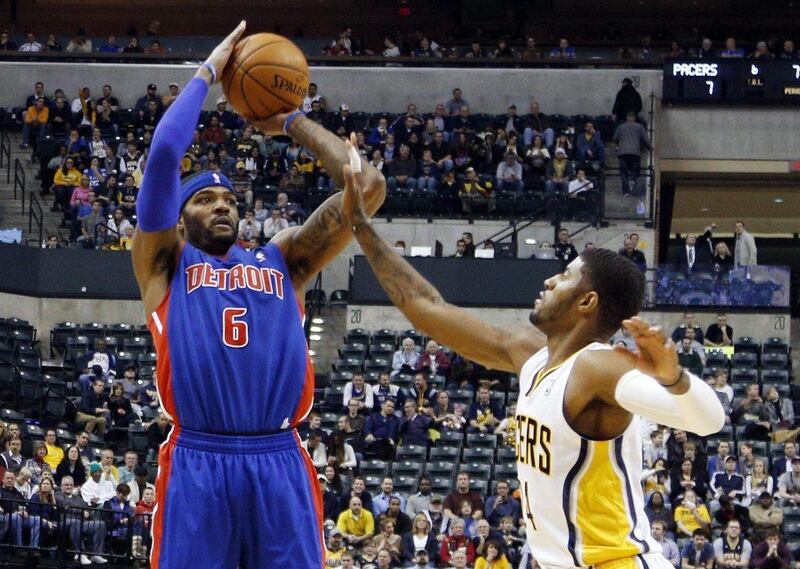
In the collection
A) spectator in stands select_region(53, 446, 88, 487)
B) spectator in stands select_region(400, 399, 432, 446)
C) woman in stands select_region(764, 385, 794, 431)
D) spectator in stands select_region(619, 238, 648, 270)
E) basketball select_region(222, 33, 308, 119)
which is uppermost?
spectator in stands select_region(619, 238, 648, 270)

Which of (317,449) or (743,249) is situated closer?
(317,449)

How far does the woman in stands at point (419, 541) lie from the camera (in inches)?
668

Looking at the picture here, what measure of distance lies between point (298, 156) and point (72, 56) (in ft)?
24.9

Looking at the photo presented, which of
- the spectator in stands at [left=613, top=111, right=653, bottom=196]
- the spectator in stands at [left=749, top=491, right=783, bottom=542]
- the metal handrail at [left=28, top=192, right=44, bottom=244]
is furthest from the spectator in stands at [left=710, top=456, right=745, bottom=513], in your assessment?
the metal handrail at [left=28, top=192, right=44, bottom=244]

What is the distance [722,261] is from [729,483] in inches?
311

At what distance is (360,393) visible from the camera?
2077cm

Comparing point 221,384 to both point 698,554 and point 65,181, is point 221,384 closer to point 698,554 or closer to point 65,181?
point 698,554

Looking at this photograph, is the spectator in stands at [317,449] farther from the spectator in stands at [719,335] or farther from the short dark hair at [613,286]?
the short dark hair at [613,286]

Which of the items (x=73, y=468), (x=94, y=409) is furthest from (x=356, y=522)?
(x=94, y=409)

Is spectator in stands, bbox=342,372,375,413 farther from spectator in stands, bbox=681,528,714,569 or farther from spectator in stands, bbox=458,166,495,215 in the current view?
spectator in stands, bbox=458,166,495,215

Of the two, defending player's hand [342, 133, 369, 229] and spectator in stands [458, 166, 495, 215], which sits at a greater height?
spectator in stands [458, 166, 495, 215]

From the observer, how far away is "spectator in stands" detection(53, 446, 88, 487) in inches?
721

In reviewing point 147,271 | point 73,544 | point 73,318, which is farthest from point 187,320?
point 73,318

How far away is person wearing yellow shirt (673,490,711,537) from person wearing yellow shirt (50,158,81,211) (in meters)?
14.2
